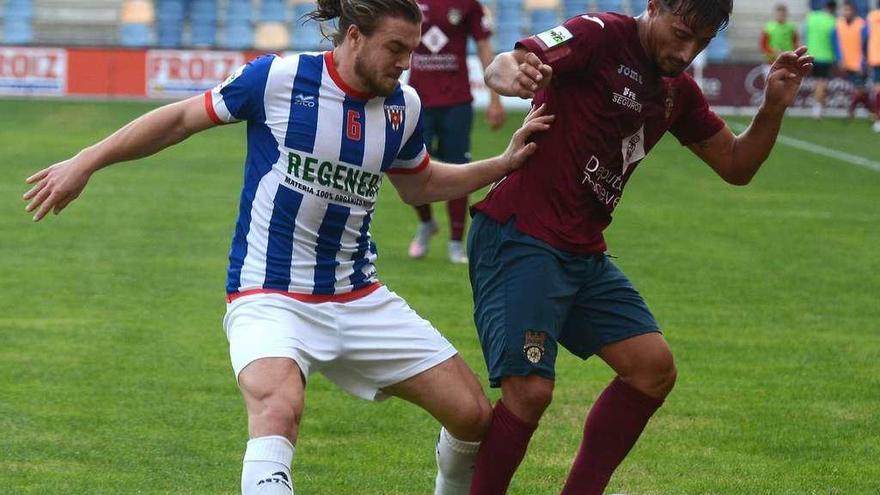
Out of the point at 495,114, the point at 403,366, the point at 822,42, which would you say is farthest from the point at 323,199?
the point at 822,42

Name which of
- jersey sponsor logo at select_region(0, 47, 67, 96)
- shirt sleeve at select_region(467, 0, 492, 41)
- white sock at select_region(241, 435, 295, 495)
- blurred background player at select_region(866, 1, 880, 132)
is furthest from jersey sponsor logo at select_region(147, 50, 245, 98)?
white sock at select_region(241, 435, 295, 495)

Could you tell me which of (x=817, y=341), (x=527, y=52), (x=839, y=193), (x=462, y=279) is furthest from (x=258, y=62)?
(x=839, y=193)

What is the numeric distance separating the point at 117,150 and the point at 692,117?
7.12 feet

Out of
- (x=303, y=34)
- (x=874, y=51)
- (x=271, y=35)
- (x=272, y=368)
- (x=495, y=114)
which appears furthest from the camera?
(x=303, y=34)

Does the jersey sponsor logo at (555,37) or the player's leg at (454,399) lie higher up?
the jersey sponsor logo at (555,37)

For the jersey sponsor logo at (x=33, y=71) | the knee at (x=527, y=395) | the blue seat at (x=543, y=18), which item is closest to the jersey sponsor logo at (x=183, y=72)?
the jersey sponsor logo at (x=33, y=71)

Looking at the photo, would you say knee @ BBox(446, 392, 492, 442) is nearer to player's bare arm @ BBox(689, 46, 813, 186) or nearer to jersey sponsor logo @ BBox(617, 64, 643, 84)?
jersey sponsor logo @ BBox(617, 64, 643, 84)

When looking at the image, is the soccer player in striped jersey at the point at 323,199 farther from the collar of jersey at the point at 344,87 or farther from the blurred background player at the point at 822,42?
the blurred background player at the point at 822,42

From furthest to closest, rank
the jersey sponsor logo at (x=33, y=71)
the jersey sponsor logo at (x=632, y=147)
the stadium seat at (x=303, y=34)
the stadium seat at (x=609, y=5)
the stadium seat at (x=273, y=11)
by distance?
1. the stadium seat at (x=273, y=11)
2. the stadium seat at (x=609, y=5)
3. the stadium seat at (x=303, y=34)
4. the jersey sponsor logo at (x=33, y=71)
5. the jersey sponsor logo at (x=632, y=147)

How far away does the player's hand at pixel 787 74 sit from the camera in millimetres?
5770

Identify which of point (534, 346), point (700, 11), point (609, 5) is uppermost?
point (700, 11)

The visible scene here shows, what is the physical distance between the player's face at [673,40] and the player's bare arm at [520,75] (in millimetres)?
481

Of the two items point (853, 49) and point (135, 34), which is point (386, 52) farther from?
point (135, 34)

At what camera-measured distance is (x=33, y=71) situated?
30.3m
